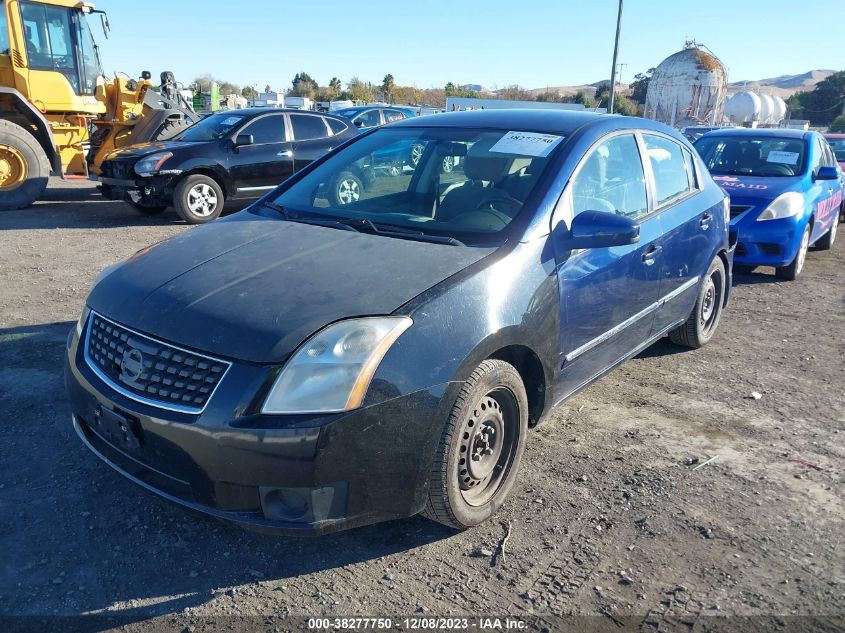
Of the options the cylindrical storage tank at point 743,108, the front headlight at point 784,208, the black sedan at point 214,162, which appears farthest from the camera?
the cylindrical storage tank at point 743,108

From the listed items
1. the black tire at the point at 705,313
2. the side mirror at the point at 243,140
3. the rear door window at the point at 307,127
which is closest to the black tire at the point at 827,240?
the black tire at the point at 705,313

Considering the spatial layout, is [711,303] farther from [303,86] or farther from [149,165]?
[303,86]

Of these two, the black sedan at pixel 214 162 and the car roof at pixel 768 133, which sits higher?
the car roof at pixel 768 133

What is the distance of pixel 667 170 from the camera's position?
14.5ft

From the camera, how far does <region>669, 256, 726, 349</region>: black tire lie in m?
5.05

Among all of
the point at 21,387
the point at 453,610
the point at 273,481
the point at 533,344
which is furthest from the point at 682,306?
the point at 21,387

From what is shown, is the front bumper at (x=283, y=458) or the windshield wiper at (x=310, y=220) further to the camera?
the windshield wiper at (x=310, y=220)

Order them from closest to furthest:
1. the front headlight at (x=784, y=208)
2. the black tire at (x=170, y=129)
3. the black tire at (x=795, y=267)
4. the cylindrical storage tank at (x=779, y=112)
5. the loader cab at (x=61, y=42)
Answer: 1. the front headlight at (x=784, y=208)
2. the black tire at (x=795, y=267)
3. the loader cab at (x=61, y=42)
4. the black tire at (x=170, y=129)
5. the cylindrical storage tank at (x=779, y=112)

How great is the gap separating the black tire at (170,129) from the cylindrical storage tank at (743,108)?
38182 millimetres

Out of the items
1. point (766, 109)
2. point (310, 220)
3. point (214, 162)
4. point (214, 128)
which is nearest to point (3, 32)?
point (214, 128)

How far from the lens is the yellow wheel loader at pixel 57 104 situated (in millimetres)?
10797

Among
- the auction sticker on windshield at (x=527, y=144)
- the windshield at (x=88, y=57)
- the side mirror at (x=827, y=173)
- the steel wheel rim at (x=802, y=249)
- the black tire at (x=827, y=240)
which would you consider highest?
the windshield at (x=88, y=57)

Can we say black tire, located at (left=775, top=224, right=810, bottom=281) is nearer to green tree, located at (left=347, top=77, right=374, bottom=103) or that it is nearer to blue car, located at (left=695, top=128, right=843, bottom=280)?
blue car, located at (left=695, top=128, right=843, bottom=280)

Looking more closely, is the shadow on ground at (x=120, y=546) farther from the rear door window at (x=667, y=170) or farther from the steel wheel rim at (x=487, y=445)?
the rear door window at (x=667, y=170)
